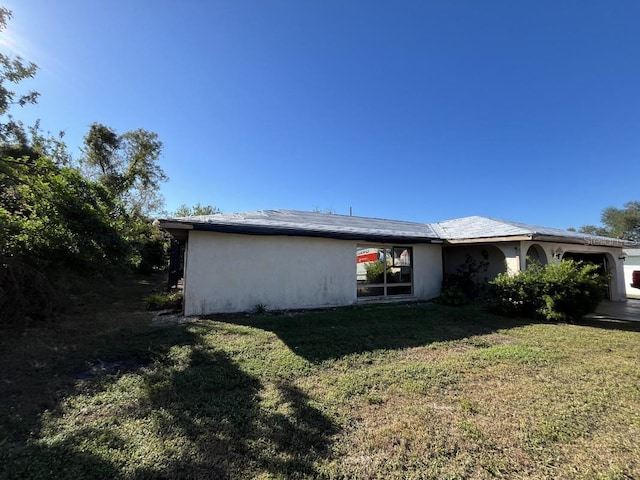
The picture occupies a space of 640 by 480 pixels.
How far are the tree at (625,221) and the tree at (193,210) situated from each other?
165ft

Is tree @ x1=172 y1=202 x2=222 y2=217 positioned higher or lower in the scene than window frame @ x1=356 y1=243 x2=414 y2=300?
higher

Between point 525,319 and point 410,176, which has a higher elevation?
point 410,176

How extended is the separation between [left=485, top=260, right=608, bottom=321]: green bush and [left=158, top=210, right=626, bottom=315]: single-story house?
1.61 m

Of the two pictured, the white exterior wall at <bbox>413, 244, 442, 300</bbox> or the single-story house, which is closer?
the single-story house

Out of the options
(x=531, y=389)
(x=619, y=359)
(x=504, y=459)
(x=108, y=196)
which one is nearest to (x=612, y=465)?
(x=504, y=459)

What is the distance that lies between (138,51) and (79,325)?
7.73 m

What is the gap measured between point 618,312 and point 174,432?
13.7m

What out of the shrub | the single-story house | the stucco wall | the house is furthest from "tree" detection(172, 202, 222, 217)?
the house

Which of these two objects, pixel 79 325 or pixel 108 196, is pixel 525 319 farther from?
pixel 108 196

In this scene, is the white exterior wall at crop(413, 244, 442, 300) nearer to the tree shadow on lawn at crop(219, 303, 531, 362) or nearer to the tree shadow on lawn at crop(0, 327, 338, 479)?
the tree shadow on lawn at crop(219, 303, 531, 362)

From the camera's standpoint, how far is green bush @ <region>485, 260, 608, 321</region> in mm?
8320

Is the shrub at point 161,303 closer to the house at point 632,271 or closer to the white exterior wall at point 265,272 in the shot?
the white exterior wall at point 265,272

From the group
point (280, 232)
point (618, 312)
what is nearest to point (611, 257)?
point (618, 312)

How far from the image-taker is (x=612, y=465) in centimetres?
239
